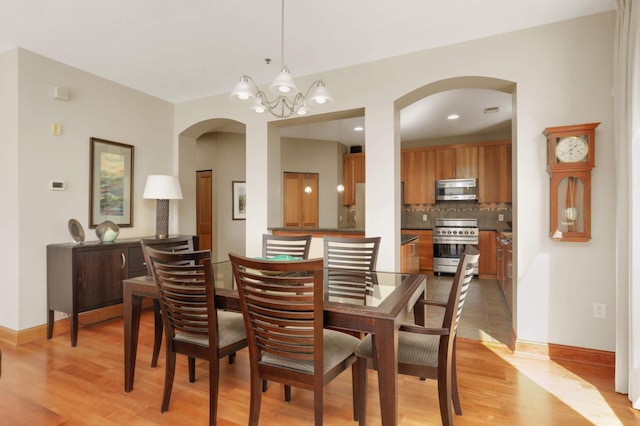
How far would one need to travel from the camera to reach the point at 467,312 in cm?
404

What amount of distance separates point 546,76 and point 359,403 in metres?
2.85

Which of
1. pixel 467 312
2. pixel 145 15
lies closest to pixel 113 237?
pixel 145 15

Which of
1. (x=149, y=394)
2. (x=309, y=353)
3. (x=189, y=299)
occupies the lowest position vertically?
(x=149, y=394)

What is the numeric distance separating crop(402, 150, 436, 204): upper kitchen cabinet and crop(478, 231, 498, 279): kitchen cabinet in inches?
46.3

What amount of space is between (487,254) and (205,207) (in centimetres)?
532

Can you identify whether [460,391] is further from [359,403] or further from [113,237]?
[113,237]

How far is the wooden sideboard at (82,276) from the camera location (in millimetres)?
3209

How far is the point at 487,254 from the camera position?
618 centimetres

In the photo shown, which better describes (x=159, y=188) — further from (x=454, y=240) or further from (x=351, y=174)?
(x=454, y=240)

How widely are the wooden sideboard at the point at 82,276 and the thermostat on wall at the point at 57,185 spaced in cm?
56

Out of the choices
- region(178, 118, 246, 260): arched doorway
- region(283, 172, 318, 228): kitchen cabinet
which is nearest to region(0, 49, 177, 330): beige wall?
region(178, 118, 246, 260): arched doorway

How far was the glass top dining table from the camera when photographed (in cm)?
153

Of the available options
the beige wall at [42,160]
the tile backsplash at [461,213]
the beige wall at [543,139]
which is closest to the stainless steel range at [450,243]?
the tile backsplash at [461,213]

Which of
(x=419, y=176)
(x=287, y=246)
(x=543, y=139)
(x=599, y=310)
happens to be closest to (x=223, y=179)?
(x=419, y=176)
